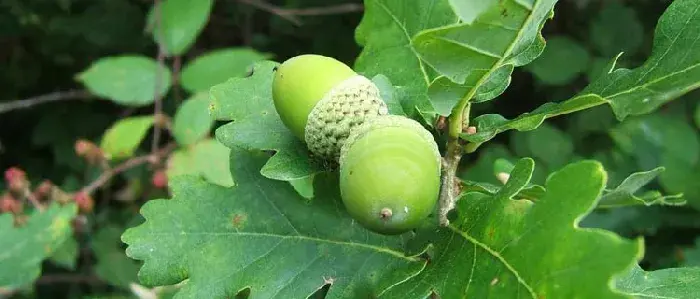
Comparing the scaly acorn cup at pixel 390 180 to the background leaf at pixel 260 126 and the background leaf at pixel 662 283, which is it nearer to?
the background leaf at pixel 260 126

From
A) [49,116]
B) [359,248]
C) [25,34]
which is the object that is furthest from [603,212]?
[25,34]

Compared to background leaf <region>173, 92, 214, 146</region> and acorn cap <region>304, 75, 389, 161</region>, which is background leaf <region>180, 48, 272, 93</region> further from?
acorn cap <region>304, 75, 389, 161</region>

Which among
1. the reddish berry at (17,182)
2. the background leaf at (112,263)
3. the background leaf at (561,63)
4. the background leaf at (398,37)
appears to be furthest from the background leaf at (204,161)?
the background leaf at (561,63)

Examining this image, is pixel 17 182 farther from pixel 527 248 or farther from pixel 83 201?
pixel 527 248

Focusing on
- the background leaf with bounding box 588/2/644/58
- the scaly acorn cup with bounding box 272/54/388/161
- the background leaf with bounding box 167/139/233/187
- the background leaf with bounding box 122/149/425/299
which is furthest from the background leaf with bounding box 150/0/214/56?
the background leaf with bounding box 588/2/644/58

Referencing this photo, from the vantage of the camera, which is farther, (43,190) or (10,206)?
(43,190)

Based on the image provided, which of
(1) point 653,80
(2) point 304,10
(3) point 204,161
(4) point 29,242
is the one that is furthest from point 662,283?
(2) point 304,10
